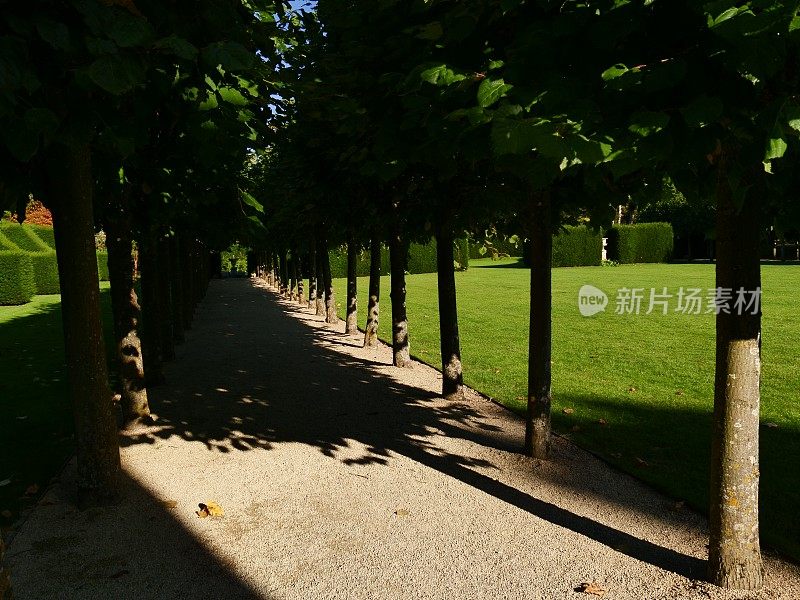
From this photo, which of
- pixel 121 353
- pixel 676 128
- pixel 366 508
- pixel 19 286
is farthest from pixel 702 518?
pixel 19 286

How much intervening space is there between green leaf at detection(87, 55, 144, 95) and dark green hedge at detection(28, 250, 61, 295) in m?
33.8

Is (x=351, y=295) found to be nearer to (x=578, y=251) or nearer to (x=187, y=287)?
(x=187, y=287)

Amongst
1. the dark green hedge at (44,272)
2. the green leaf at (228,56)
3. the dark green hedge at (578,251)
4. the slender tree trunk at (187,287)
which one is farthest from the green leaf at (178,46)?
the dark green hedge at (578,251)

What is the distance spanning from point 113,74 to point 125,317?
481 centimetres

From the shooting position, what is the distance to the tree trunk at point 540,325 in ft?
18.0

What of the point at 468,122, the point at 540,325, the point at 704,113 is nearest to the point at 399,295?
the point at 540,325

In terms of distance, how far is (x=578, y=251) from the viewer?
4906cm

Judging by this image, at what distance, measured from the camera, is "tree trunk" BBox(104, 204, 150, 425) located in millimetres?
6805

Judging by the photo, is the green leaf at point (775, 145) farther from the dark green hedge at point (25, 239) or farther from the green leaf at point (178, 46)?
the dark green hedge at point (25, 239)

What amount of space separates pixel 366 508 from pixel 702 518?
2574 millimetres

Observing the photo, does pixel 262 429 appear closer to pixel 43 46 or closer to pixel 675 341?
pixel 43 46

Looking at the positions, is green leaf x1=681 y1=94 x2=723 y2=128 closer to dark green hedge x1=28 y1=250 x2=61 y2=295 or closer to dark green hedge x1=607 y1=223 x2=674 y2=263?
dark green hedge x1=28 y1=250 x2=61 y2=295

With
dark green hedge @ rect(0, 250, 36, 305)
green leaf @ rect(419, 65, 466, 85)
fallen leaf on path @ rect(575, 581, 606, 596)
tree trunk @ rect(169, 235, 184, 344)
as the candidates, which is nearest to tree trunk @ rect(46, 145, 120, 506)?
green leaf @ rect(419, 65, 466, 85)

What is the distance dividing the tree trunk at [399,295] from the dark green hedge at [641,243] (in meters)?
43.8
